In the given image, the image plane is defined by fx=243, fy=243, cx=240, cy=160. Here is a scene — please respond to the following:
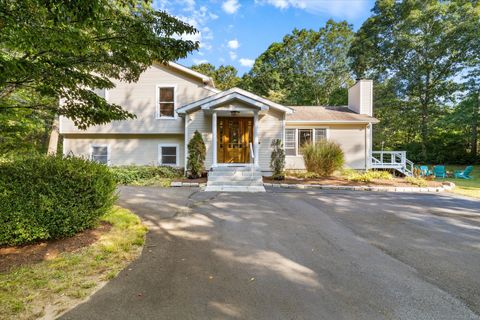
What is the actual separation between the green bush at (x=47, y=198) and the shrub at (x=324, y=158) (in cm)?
948

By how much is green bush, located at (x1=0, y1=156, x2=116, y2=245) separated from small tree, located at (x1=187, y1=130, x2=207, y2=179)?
6.67 meters

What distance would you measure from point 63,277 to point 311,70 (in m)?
31.1

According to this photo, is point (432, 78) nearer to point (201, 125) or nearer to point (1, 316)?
point (201, 125)

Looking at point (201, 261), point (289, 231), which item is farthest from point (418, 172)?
point (201, 261)

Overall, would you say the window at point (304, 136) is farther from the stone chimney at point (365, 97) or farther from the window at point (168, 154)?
the window at point (168, 154)

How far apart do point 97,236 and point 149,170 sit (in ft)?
24.5

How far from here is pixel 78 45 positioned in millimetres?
3500

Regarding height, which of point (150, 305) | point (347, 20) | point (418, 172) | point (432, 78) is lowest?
point (150, 305)

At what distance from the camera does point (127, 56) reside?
14.6 ft

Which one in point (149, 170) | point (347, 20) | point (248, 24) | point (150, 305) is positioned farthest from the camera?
point (347, 20)

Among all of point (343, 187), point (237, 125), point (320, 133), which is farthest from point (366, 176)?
point (237, 125)

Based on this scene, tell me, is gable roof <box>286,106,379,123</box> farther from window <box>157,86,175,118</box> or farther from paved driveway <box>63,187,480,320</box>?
paved driveway <box>63,187,480,320</box>

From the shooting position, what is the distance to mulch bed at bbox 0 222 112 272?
3.40 m

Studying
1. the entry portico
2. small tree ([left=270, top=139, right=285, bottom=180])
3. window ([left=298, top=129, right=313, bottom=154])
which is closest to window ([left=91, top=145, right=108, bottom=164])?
the entry portico
